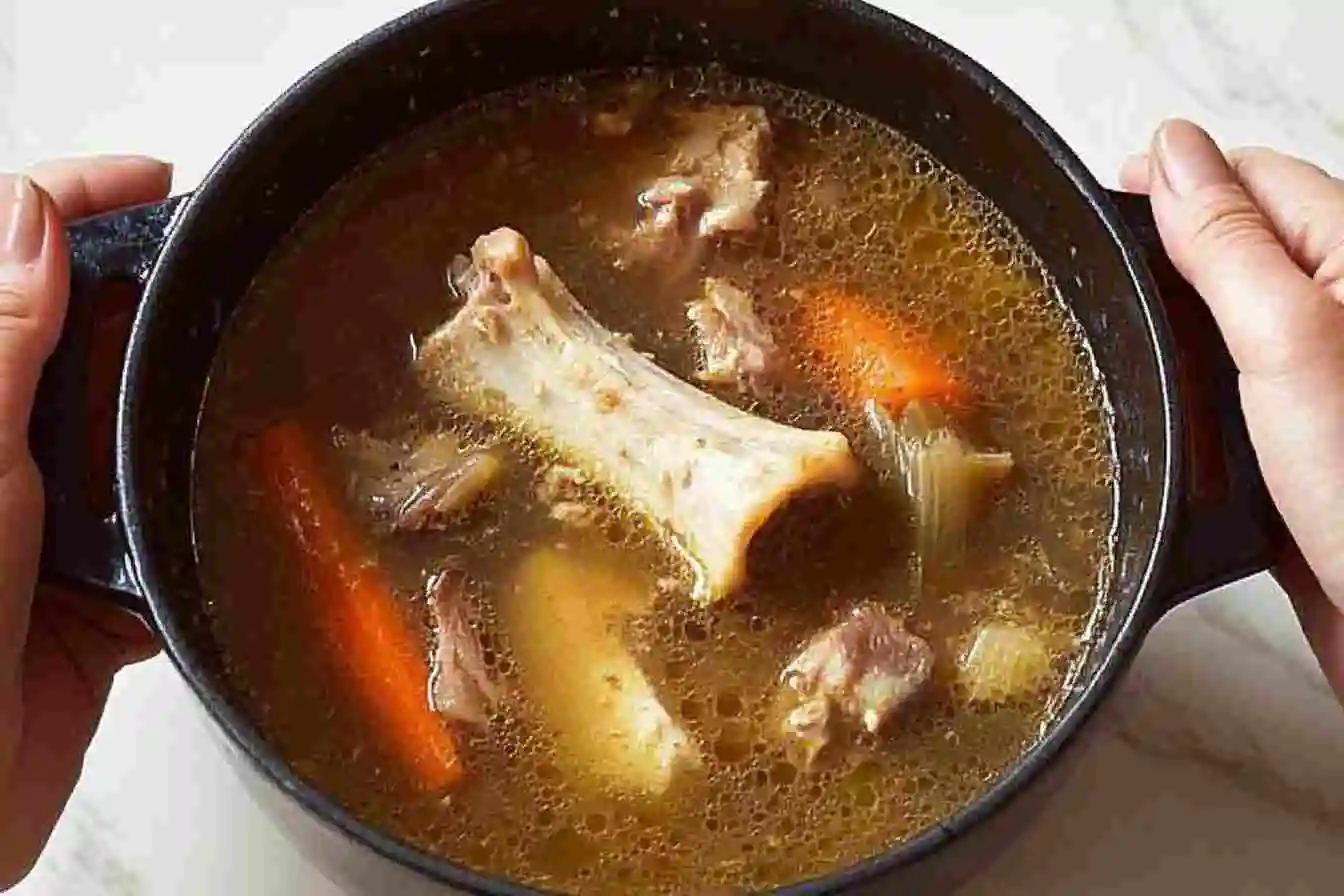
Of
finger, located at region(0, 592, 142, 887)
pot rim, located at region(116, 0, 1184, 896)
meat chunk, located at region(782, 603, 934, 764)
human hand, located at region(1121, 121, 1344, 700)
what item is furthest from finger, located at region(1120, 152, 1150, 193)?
finger, located at region(0, 592, 142, 887)

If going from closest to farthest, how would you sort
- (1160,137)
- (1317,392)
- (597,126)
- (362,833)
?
(362,833)
(1317,392)
(1160,137)
(597,126)

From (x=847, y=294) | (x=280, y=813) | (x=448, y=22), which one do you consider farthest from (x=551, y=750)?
(x=448, y=22)

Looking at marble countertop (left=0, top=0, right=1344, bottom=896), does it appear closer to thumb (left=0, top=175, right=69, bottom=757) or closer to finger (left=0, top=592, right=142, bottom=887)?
finger (left=0, top=592, right=142, bottom=887)

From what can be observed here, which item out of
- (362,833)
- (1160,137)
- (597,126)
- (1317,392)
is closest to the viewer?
(362,833)

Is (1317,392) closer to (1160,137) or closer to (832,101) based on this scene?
(1160,137)

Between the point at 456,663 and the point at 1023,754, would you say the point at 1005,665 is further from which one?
the point at 456,663

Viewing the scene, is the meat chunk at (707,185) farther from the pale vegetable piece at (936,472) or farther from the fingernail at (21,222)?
the fingernail at (21,222)
